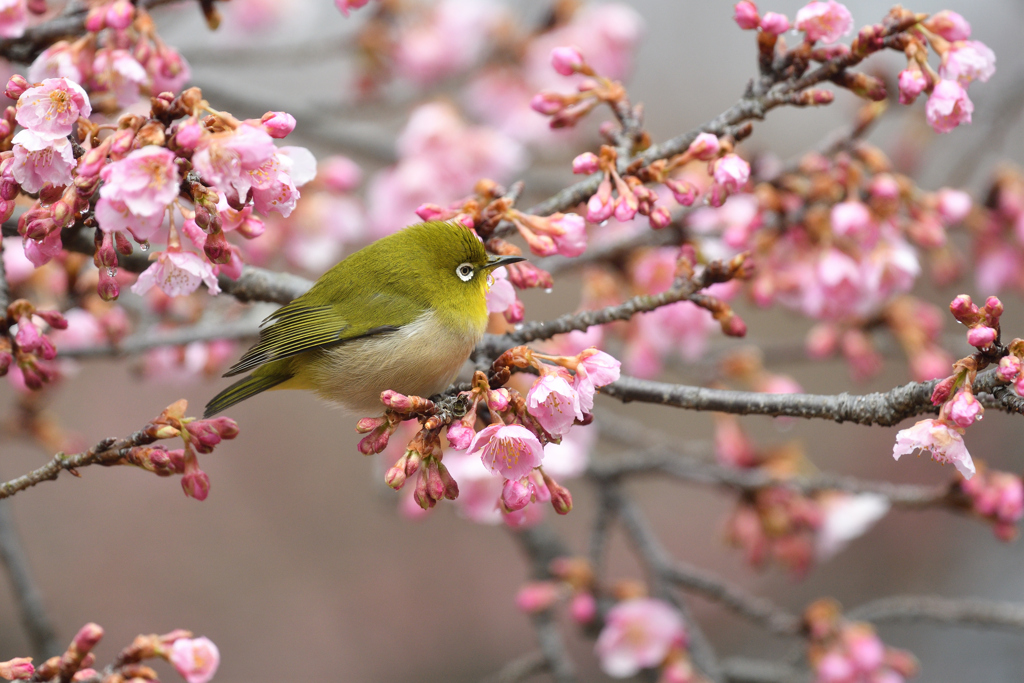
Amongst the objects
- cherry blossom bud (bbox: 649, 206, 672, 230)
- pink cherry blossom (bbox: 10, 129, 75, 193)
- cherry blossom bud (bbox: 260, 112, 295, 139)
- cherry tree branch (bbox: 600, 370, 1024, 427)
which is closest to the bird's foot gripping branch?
cherry tree branch (bbox: 600, 370, 1024, 427)

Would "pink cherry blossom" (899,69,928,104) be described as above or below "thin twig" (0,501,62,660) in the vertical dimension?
above

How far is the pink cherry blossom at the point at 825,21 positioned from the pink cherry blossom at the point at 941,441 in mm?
1086

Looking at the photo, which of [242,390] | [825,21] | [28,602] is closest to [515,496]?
[242,390]

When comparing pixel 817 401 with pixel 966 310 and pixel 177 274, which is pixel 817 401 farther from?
pixel 177 274

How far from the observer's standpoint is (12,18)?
90.7 inches

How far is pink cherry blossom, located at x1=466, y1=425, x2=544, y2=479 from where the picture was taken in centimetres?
162

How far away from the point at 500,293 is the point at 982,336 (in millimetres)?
1115

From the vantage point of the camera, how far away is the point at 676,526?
24.3ft

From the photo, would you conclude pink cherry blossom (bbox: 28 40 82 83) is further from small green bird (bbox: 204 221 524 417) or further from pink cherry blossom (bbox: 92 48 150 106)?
small green bird (bbox: 204 221 524 417)

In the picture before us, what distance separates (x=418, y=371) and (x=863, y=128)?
1.72 metres

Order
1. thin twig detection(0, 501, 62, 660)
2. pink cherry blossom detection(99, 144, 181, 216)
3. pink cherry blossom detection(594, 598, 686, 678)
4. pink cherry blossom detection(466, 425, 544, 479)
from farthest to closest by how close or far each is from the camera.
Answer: pink cherry blossom detection(594, 598, 686, 678)
thin twig detection(0, 501, 62, 660)
pink cherry blossom detection(466, 425, 544, 479)
pink cherry blossom detection(99, 144, 181, 216)

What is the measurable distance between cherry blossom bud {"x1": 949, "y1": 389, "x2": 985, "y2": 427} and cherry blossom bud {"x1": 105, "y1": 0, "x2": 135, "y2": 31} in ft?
7.23

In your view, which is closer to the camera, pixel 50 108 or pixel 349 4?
pixel 50 108

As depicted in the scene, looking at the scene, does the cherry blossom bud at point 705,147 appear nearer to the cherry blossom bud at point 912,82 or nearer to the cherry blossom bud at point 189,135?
the cherry blossom bud at point 912,82
